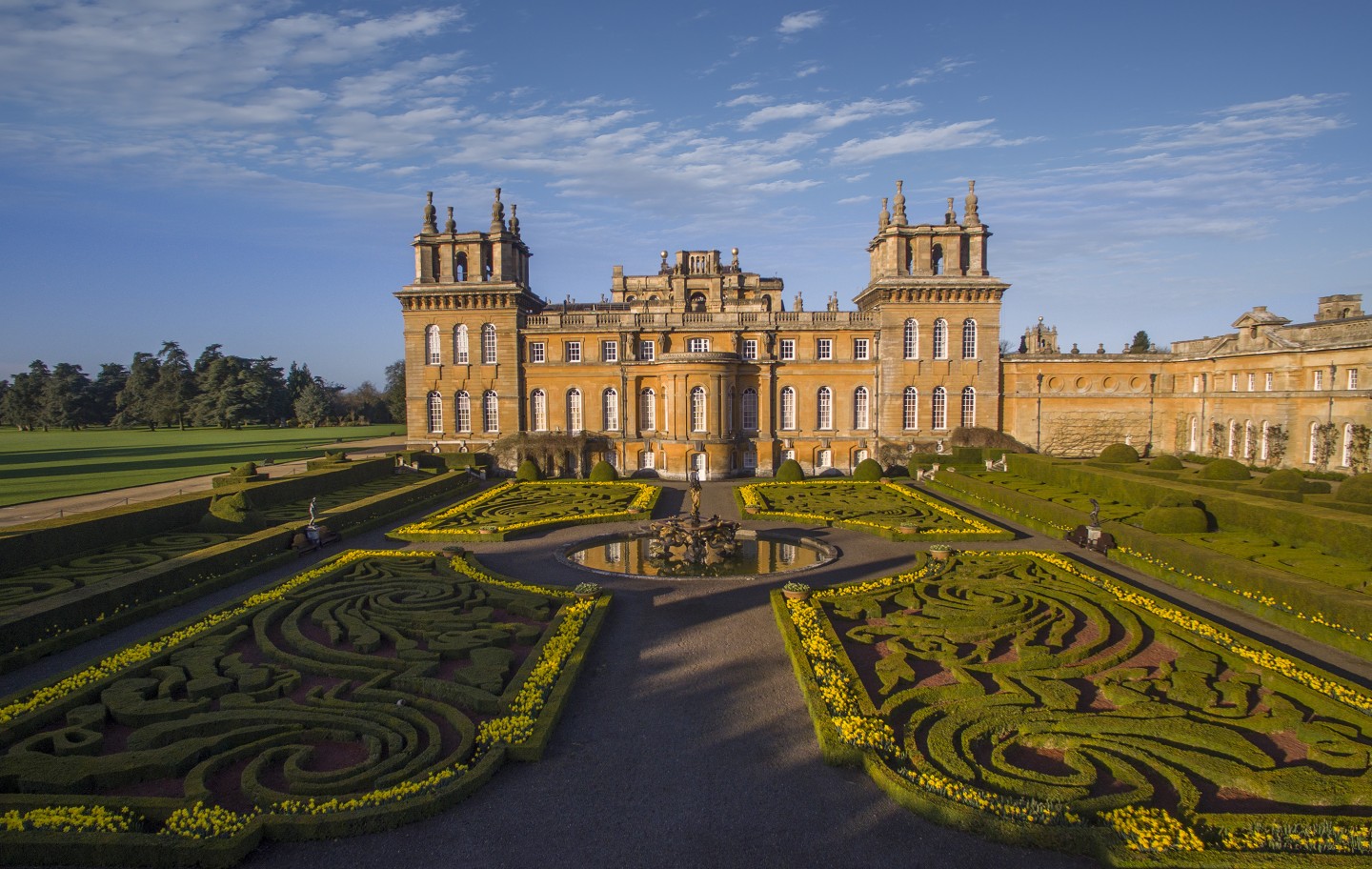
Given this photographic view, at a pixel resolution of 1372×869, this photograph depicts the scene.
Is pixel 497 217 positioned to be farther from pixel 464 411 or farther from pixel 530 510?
pixel 530 510

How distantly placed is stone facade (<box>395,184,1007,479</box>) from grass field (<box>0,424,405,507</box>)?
53.3ft

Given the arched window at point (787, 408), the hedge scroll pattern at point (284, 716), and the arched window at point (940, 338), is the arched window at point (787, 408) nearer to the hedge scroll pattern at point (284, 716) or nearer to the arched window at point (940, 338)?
the arched window at point (940, 338)

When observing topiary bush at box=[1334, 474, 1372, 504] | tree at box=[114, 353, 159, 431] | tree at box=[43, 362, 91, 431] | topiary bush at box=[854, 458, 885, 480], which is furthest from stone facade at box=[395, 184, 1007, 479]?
tree at box=[43, 362, 91, 431]

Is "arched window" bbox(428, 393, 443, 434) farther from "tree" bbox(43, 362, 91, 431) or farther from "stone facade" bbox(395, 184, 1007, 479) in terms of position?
"tree" bbox(43, 362, 91, 431)

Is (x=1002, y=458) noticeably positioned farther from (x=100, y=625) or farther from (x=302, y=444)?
(x=302, y=444)

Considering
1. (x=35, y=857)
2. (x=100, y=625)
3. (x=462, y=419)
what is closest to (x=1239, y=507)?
(x=35, y=857)

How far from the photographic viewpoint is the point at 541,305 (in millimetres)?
47750

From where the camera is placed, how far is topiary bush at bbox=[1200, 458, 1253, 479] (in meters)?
27.5

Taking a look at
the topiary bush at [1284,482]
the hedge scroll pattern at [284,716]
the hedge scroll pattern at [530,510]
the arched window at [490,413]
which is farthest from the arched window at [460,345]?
the topiary bush at [1284,482]

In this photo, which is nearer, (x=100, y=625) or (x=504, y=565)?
(x=100, y=625)

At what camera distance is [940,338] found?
41.5 metres

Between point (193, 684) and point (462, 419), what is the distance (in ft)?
112

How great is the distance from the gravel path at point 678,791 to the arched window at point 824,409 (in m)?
29.1

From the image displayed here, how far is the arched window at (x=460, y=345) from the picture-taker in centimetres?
4334
